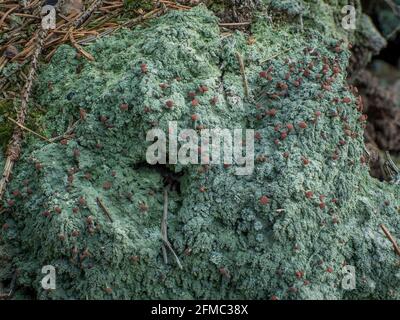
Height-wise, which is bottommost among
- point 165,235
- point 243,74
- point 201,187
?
point 165,235

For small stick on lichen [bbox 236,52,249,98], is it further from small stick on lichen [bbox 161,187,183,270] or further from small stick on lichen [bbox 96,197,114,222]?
small stick on lichen [bbox 96,197,114,222]

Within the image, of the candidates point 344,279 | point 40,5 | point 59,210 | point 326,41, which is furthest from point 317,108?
point 40,5

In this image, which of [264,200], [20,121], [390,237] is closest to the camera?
[264,200]

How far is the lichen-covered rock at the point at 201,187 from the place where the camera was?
285 centimetres

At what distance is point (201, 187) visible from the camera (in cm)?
296

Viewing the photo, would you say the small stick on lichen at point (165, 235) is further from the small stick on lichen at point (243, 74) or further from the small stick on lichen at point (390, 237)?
the small stick on lichen at point (390, 237)

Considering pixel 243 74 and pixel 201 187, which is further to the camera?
pixel 243 74

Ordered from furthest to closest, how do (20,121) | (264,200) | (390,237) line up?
(20,121) → (390,237) → (264,200)

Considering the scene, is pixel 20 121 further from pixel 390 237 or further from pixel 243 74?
A: pixel 390 237

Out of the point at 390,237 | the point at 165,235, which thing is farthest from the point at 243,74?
the point at 390,237

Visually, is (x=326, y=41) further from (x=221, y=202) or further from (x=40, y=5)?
(x=40, y=5)

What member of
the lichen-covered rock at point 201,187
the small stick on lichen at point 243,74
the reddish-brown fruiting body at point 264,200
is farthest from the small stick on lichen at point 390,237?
the small stick on lichen at point 243,74

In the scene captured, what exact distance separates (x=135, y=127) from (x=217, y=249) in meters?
0.79

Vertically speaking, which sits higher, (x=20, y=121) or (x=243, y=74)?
Answer: (x=243, y=74)
